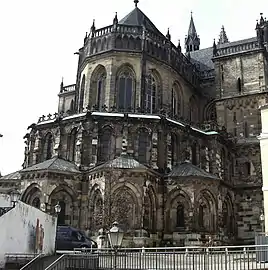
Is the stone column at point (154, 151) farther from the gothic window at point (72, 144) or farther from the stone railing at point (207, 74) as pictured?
the stone railing at point (207, 74)

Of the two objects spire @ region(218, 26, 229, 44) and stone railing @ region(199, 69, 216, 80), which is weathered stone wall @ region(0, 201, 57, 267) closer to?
stone railing @ region(199, 69, 216, 80)

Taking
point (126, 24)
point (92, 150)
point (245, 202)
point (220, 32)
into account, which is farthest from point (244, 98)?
point (220, 32)

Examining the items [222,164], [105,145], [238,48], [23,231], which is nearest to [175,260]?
[23,231]

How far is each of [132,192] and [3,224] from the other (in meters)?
16.8

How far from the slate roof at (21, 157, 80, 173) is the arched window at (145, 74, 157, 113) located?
9.69 metres

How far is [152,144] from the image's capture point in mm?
37719

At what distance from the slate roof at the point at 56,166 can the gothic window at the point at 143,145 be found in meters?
5.40

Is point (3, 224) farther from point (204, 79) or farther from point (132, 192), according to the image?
point (204, 79)

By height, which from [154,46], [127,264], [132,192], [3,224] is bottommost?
[127,264]

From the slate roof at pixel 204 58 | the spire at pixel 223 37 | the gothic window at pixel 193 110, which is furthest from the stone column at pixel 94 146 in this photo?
the spire at pixel 223 37

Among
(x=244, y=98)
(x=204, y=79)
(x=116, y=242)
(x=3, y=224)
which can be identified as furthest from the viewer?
(x=204, y=79)

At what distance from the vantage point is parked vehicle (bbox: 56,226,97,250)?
83.5ft

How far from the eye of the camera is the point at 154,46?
145 ft

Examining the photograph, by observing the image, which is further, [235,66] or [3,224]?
[235,66]
